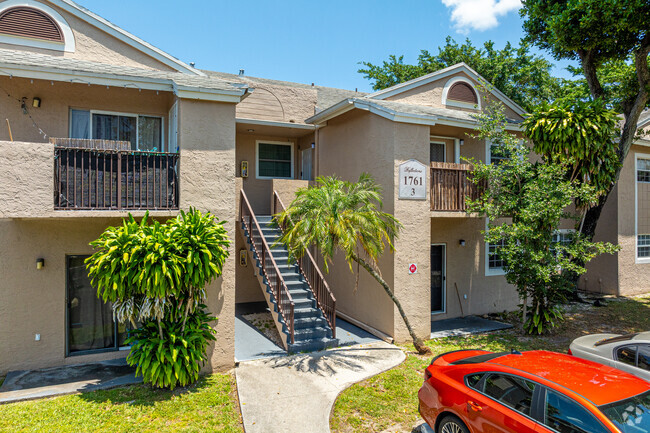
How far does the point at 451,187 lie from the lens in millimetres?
10898

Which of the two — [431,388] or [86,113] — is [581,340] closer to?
[431,388]

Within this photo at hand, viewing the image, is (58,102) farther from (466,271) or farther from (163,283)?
(466,271)

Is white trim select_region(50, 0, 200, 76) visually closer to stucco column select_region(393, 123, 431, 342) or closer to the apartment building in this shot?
the apartment building

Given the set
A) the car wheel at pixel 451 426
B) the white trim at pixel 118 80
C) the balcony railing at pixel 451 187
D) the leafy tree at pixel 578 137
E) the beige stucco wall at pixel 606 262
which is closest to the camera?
the car wheel at pixel 451 426

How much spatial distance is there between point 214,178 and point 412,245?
5.34 m

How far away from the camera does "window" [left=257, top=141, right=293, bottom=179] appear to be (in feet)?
45.6

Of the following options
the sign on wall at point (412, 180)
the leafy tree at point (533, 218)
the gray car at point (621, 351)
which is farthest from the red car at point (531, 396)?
the sign on wall at point (412, 180)

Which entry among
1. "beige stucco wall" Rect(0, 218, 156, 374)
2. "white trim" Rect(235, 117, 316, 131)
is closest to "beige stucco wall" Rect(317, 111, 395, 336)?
"white trim" Rect(235, 117, 316, 131)

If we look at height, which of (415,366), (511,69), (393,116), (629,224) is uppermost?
(511,69)

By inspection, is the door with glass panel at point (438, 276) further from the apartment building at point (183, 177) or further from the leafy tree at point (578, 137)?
the leafy tree at point (578, 137)

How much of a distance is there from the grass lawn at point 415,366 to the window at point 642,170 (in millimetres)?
5718

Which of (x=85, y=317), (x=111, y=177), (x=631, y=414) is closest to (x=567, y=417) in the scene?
(x=631, y=414)

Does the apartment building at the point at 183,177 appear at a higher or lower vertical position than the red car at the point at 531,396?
higher

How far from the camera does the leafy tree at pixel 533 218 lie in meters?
9.66
